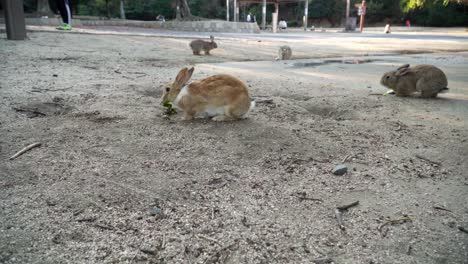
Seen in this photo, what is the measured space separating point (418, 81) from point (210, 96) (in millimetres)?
3416

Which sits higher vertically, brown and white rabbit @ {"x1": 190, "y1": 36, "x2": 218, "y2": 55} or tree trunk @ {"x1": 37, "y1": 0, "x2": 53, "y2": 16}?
tree trunk @ {"x1": 37, "y1": 0, "x2": 53, "y2": 16}

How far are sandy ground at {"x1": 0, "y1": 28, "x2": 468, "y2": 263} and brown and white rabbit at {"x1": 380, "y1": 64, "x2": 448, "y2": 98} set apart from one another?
0.93 feet

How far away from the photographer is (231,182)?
2.63 meters

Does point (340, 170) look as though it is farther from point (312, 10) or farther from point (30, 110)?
point (312, 10)

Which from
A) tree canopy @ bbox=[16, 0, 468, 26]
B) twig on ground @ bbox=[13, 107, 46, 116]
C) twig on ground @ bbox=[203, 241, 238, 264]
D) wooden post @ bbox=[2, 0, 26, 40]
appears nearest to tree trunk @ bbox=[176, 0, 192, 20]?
tree canopy @ bbox=[16, 0, 468, 26]

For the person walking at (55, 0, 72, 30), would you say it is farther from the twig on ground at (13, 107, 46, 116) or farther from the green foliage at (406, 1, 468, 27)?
the green foliage at (406, 1, 468, 27)

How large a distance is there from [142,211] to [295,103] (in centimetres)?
324

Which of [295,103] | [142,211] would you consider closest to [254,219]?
[142,211]

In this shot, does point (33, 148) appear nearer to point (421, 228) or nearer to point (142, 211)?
point (142, 211)

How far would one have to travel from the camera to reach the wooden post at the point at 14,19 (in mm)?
10961

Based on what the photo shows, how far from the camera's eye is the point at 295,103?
497 centimetres

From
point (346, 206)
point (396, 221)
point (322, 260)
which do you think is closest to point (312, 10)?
point (346, 206)

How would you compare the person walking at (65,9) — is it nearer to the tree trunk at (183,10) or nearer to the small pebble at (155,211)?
the small pebble at (155,211)

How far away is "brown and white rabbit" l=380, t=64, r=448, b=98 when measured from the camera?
5219mm
